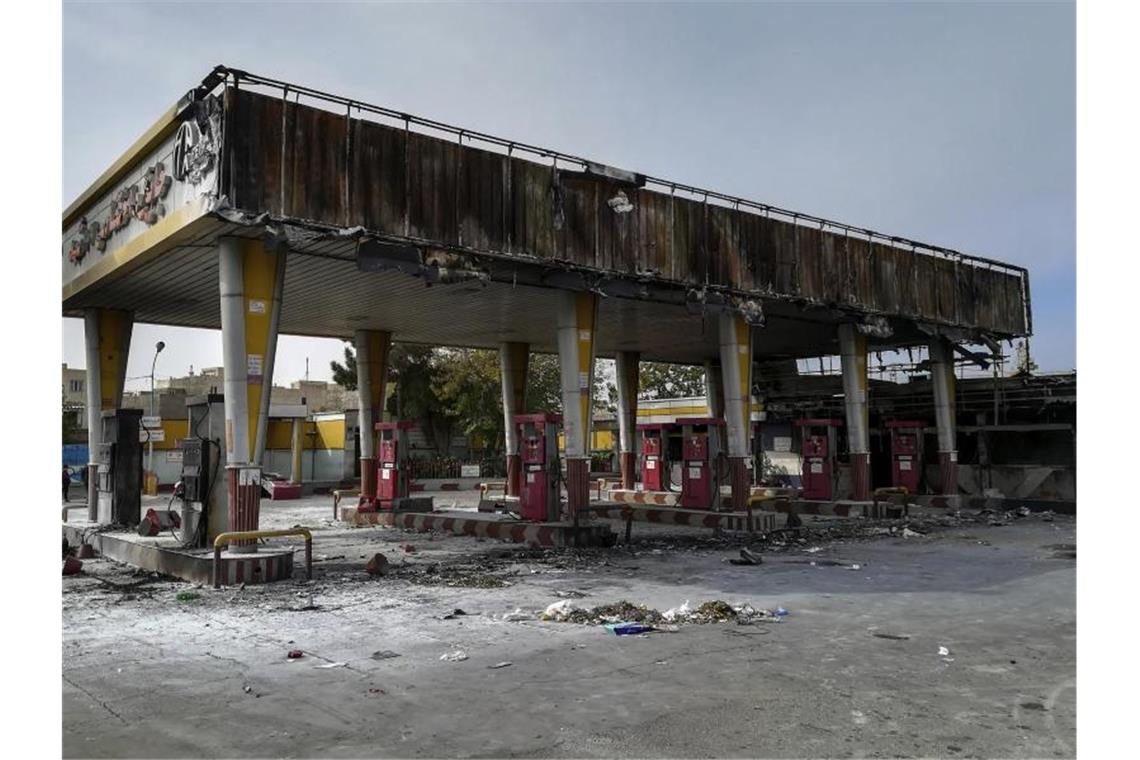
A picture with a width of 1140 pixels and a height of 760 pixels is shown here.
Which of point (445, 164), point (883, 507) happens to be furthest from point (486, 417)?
point (445, 164)

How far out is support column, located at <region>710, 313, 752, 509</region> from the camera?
869 inches

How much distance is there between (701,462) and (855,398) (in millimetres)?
6331

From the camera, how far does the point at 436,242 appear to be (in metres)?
15.9

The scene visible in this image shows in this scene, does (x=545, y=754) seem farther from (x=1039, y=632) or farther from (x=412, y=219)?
(x=412, y=219)

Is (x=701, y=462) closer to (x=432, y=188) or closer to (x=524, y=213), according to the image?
(x=524, y=213)

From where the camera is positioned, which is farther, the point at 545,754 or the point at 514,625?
the point at 514,625

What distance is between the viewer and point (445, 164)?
634 inches

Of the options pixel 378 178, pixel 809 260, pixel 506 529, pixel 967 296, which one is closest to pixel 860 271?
pixel 809 260

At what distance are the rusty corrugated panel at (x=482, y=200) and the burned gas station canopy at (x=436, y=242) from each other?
0.13 feet

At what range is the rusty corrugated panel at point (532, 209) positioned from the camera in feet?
56.6

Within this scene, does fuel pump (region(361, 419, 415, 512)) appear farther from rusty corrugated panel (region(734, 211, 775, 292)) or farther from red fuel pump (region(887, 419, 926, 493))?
red fuel pump (region(887, 419, 926, 493))

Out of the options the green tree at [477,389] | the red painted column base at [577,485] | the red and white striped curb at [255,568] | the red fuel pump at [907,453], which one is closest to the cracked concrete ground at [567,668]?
the red and white striped curb at [255,568]

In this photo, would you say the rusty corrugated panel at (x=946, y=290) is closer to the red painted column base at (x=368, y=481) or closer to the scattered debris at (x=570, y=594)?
the red painted column base at (x=368, y=481)

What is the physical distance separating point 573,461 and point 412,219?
671 cm
